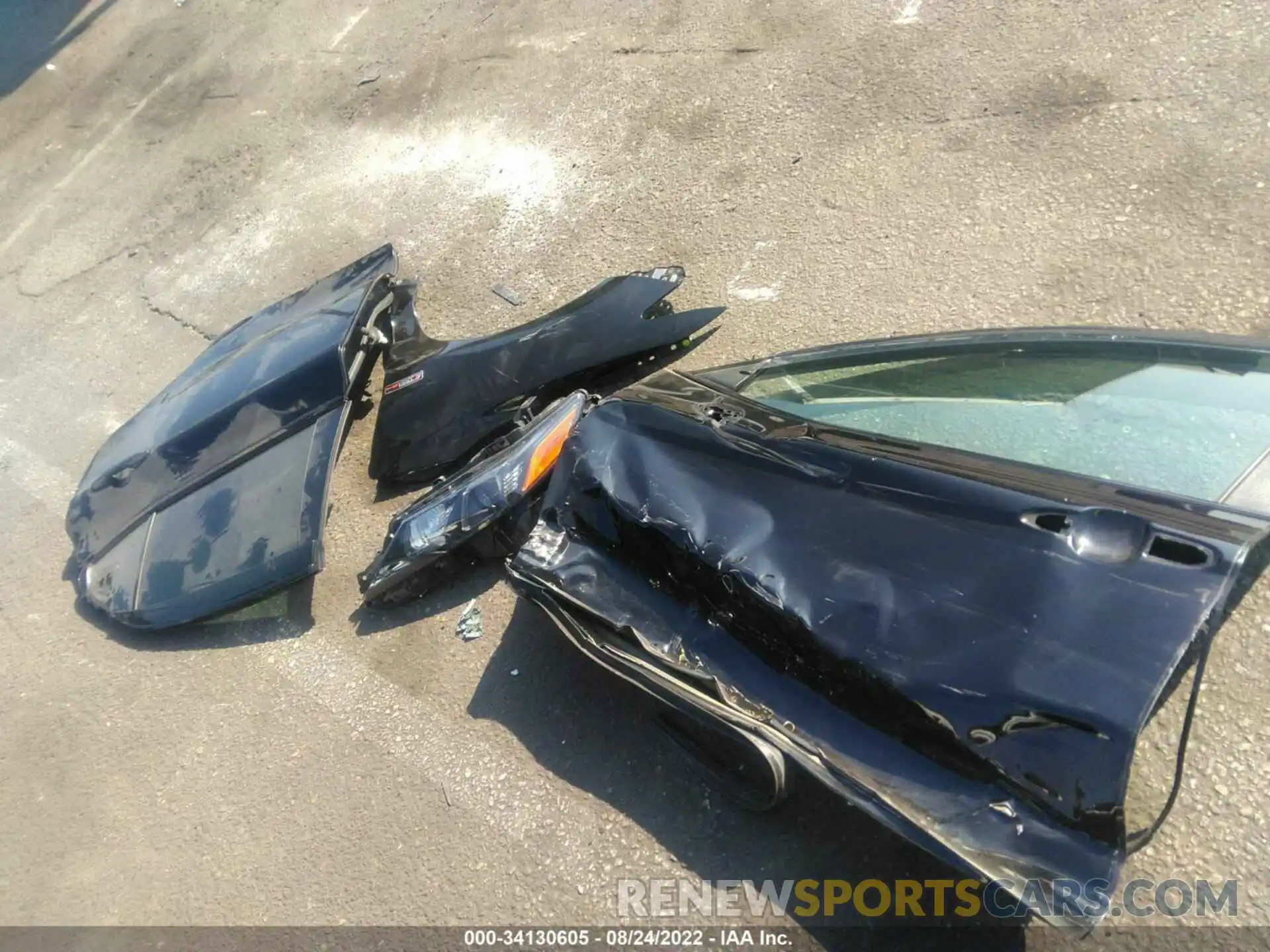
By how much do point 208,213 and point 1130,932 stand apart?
24.3 feet

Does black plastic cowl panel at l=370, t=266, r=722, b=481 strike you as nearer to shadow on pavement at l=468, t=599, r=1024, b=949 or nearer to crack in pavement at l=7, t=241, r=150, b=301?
shadow on pavement at l=468, t=599, r=1024, b=949

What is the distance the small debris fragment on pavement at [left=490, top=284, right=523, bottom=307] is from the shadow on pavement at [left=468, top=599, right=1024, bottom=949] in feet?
7.18

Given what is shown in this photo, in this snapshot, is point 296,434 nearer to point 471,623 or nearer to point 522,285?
point 471,623

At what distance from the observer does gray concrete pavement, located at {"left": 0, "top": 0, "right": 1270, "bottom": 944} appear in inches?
118

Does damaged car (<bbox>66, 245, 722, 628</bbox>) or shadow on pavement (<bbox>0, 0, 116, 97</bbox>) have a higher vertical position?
shadow on pavement (<bbox>0, 0, 116, 97</bbox>)

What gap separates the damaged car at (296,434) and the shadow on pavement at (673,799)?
1.04 m

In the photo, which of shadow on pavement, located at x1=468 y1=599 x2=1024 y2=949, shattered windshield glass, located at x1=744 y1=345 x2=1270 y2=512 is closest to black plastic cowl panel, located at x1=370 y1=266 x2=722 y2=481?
shadow on pavement, located at x1=468 y1=599 x2=1024 y2=949

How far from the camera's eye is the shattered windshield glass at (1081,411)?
234 centimetres

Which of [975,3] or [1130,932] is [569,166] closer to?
[975,3]

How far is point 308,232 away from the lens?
21.2 feet

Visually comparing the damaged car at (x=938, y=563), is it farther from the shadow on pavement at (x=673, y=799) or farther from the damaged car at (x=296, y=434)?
the damaged car at (x=296, y=434)
